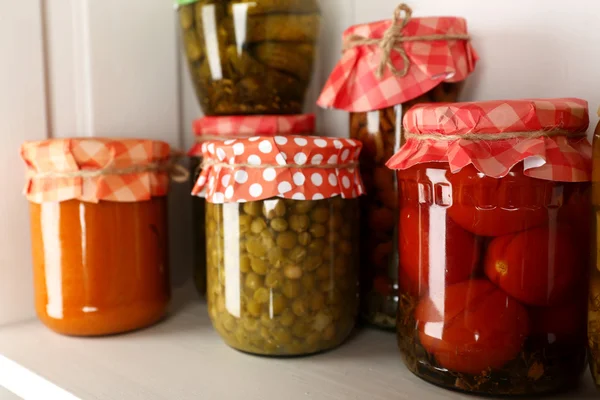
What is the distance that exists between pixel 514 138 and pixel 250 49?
0.40 meters

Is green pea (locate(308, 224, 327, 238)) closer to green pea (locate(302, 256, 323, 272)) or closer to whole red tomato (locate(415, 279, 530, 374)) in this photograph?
green pea (locate(302, 256, 323, 272))

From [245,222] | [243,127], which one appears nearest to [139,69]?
[243,127]

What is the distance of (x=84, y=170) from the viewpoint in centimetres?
73

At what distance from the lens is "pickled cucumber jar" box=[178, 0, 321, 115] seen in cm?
77

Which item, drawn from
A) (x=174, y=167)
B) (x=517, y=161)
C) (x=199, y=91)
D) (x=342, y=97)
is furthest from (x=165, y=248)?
(x=517, y=161)

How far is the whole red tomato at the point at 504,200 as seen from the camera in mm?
531

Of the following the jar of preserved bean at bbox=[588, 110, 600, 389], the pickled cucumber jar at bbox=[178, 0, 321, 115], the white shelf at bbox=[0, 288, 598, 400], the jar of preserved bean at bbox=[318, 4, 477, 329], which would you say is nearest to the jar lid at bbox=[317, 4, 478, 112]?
the jar of preserved bean at bbox=[318, 4, 477, 329]

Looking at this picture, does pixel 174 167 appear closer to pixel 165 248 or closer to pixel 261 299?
pixel 165 248

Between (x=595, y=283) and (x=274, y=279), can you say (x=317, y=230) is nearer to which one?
(x=274, y=279)

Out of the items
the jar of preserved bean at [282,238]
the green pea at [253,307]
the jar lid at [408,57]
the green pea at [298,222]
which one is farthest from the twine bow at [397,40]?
the green pea at [253,307]

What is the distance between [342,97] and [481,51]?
0.70ft

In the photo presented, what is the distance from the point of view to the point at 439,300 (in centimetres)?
57

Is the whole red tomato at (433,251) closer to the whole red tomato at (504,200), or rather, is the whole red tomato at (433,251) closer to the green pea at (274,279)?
the whole red tomato at (504,200)

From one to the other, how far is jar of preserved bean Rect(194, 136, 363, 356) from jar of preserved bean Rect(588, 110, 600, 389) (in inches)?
10.1
